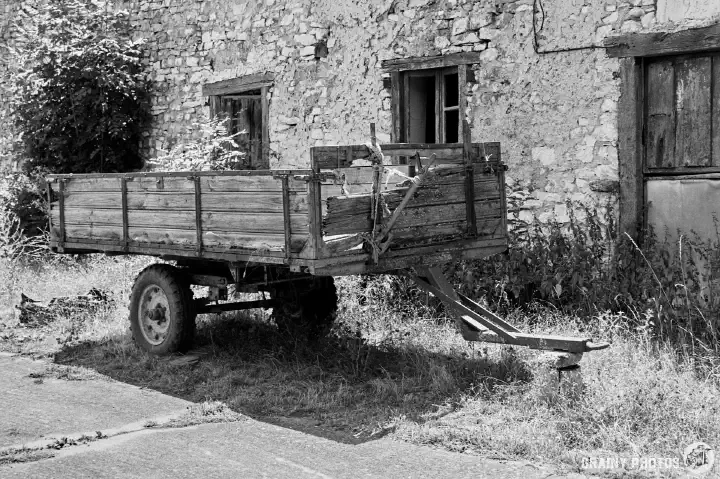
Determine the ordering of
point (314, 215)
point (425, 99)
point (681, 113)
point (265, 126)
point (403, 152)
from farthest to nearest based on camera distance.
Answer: point (265, 126) → point (425, 99) → point (681, 113) → point (403, 152) → point (314, 215)

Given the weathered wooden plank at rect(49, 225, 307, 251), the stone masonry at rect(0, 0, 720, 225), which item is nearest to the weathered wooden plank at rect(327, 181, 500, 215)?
the weathered wooden plank at rect(49, 225, 307, 251)

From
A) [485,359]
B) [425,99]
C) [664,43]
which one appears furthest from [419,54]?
[485,359]

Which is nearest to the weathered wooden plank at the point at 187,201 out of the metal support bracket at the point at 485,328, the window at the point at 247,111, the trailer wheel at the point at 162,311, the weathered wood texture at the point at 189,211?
the weathered wood texture at the point at 189,211

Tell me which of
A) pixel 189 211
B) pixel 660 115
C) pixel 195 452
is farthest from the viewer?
pixel 660 115

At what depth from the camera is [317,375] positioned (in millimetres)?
6223

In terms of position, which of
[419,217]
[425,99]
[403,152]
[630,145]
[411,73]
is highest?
[411,73]

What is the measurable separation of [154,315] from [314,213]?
2201 millimetres

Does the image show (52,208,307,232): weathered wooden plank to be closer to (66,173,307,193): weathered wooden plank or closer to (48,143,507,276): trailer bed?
(48,143,507,276): trailer bed

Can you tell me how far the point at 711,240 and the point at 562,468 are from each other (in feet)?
11.3

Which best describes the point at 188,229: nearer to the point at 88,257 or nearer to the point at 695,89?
the point at 695,89

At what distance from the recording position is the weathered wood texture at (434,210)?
5.48 m

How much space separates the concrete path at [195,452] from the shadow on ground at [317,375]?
10.0 inches

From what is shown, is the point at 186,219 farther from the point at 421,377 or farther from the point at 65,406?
the point at 421,377

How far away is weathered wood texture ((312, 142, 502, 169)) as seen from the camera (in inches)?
213
